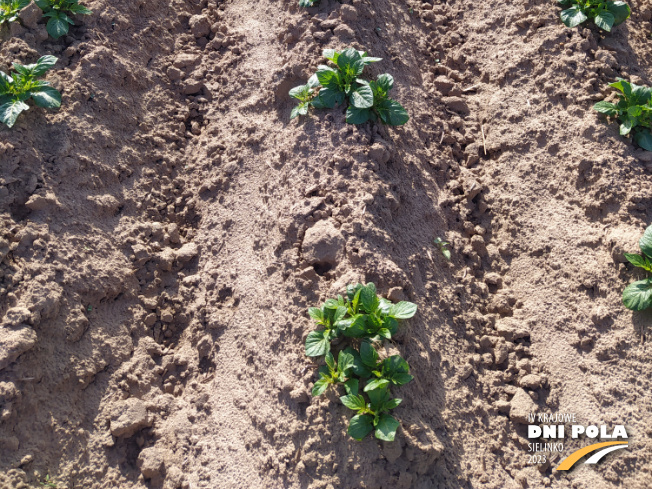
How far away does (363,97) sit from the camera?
298cm

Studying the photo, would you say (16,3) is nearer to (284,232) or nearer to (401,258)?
(284,232)

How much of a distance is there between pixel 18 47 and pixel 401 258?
2813 millimetres

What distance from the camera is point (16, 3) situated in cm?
333

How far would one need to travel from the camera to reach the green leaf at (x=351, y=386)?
7.63 feet

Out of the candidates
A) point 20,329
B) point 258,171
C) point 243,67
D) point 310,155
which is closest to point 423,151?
point 310,155

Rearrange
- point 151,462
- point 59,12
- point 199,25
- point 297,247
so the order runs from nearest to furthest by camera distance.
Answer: point 151,462
point 297,247
point 59,12
point 199,25

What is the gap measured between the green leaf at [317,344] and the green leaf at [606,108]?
90.2 inches

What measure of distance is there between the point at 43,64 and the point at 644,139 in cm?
379

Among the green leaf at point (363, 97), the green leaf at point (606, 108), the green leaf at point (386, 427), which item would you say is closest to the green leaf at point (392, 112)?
the green leaf at point (363, 97)

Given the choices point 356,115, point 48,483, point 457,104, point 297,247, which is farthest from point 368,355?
point 457,104

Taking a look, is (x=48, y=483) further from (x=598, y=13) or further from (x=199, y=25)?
(x=598, y=13)

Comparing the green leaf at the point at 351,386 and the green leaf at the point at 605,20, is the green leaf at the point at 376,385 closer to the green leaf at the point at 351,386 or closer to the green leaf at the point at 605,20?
the green leaf at the point at 351,386

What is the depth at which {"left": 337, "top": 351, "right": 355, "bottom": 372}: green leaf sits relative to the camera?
2359 millimetres

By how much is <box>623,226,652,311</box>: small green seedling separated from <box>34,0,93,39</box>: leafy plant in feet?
12.4
